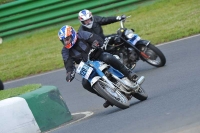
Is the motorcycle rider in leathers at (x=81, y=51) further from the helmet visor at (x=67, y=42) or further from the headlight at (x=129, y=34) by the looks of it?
the headlight at (x=129, y=34)

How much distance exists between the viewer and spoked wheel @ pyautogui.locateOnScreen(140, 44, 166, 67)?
14.1 metres

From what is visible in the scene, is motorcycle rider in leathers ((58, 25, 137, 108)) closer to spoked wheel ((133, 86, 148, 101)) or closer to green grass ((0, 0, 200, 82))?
spoked wheel ((133, 86, 148, 101))

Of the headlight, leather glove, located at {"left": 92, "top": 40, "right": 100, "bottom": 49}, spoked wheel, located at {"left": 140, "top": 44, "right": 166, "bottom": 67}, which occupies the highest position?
leather glove, located at {"left": 92, "top": 40, "right": 100, "bottom": 49}

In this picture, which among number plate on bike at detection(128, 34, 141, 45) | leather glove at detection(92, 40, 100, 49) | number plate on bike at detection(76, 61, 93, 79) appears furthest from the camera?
number plate on bike at detection(128, 34, 141, 45)

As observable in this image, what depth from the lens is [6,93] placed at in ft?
35.2

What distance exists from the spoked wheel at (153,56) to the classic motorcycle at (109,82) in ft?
10.4

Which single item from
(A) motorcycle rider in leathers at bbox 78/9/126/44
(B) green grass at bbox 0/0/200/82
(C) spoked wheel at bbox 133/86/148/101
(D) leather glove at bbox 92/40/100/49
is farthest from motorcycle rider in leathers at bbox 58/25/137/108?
(B) green grass at bbox 0/0/200/82

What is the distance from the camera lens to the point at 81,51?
10852 mm

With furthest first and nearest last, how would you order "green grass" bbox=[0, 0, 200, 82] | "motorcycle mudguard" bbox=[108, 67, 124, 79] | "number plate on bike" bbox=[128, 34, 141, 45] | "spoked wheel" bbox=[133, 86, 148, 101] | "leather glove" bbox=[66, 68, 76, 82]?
1. "green grass" bbox=[0, 0, 200, 82]
2. "number plate on bike" bbox=[128, 34, 141, 45]
3. "spoked wheel" bbox=[133, 86, 148, 101]
4. "motorcycle mudguard" bbox=[108, 67, 124, 79]
5. "leather glove" bbox=[66, 68, 76, 82]

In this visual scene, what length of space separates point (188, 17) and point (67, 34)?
10289 mm

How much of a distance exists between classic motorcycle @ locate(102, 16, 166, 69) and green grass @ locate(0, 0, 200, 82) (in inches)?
143

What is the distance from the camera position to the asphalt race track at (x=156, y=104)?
27.9 feet

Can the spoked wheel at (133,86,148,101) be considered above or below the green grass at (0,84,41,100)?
below

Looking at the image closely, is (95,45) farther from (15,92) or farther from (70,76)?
(15,92)
